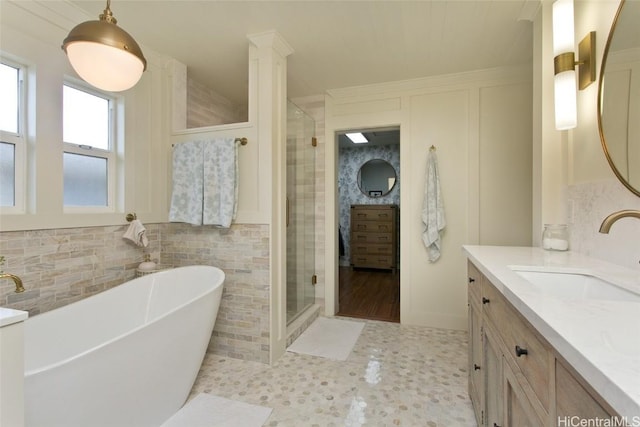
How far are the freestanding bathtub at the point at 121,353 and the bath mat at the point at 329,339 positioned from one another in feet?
3.12

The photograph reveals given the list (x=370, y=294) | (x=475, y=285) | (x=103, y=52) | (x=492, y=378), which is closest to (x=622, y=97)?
(x=475, y=285)

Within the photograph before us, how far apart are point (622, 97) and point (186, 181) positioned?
2.63 m

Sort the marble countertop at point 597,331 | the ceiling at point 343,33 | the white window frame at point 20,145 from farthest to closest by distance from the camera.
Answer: the ceiling at point 343,33 → the white window frame at point 20,145 → the marble countertop at point 597,331

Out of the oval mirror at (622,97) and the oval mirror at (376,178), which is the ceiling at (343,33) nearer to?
the oval mirror at (622,97)

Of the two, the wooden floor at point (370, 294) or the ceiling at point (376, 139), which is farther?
the ceiling at point (376, 139)

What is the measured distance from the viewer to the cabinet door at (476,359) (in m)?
1.37

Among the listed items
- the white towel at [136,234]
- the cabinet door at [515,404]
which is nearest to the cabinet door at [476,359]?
the cabinet door at [515,404]

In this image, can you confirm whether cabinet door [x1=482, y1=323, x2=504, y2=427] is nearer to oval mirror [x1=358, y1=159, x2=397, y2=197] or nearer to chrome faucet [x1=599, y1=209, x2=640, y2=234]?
chrome faucet [x1=599, y1=209, x2=640, y2=234]

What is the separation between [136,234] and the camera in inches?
83.9

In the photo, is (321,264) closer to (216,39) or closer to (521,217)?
(521,217)

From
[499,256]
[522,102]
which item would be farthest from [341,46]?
[499,256]

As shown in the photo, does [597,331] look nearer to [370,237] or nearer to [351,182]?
[370,237]

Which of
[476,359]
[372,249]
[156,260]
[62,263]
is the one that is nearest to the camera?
[476,359]

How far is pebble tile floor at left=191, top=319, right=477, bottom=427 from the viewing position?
160cm
